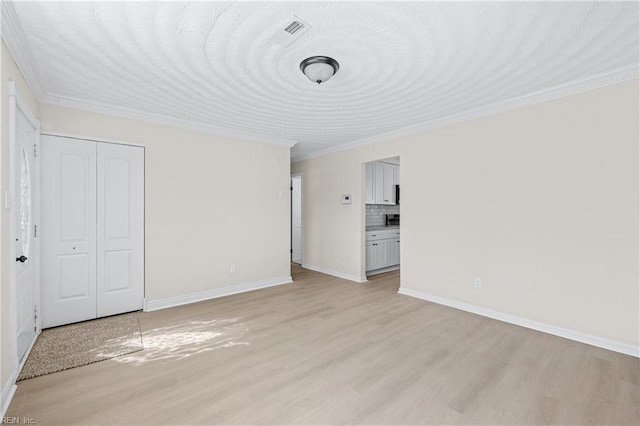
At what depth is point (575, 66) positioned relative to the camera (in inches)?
104

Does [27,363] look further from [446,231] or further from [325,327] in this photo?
[446,231]

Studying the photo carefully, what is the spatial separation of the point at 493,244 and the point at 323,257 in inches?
130

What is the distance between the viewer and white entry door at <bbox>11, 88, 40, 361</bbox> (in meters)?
2.54

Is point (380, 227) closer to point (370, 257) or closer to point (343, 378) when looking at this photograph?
point (370, 257)

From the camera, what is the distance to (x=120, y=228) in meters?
3.70

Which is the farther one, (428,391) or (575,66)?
(575,66)

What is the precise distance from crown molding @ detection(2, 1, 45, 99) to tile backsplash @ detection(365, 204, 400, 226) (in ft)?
17.6

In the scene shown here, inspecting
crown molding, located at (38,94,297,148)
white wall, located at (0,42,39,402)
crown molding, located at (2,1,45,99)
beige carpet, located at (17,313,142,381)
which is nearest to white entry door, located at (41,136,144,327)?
beige carpet, located at (17,313,142,381)

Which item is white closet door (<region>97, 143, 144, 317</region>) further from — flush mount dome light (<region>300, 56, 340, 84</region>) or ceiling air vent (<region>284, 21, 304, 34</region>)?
ceiling air vent (<region>284, 21, 304, 34</region>)

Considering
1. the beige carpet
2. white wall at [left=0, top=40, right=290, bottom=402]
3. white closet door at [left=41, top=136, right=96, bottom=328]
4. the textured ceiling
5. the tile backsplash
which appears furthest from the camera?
the tile backsplash

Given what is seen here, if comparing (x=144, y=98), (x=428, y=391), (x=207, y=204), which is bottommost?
(x=428, y=391)

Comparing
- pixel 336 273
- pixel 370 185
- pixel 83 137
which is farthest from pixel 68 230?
pixel 370 185

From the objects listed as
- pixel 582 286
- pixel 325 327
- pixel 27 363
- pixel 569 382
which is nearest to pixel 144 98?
pixel 27 363

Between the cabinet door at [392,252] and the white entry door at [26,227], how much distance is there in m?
5.46
